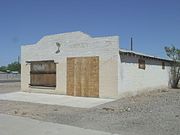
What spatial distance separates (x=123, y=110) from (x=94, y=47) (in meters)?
7.43

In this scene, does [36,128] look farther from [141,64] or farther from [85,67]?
[141,64]

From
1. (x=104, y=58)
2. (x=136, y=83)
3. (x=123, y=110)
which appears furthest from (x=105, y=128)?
(x=136, y=83)

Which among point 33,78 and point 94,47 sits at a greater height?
point 94,47

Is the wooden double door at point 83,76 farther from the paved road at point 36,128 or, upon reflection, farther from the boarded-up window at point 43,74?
the paved road at point 36,128

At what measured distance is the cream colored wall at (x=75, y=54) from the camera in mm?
18922

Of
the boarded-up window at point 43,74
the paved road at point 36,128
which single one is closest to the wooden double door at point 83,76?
the boarded-up window at point 43,74

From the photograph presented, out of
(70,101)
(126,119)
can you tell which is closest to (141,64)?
(70,101)

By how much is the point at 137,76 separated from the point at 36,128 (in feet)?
42.3

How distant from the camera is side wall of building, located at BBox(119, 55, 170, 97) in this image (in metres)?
19.4

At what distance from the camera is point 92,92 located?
19797 millimetres

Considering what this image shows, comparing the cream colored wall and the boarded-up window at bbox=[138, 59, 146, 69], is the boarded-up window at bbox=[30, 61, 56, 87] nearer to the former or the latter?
the cream colored wall

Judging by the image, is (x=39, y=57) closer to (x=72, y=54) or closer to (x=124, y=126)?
(x=72, y=54)

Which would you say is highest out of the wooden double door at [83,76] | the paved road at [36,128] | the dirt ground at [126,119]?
the wooden double door at [83,76]

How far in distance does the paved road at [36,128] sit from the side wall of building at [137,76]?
30.3 feet
